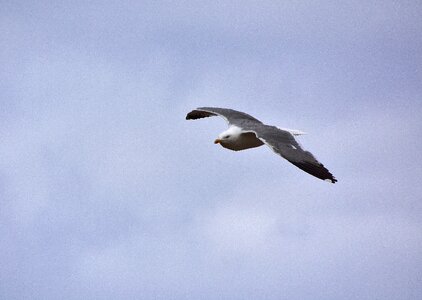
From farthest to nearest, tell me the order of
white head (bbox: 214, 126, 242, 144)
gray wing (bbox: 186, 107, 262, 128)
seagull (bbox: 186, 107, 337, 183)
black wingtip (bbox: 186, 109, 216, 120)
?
1. black wingtip (bbox: 186, 109, 216, 120)
2. gray wing (bbox: 186, 107, 262, 128)
3. white head (bbox: 214, 126, 242, 144)
4. seagull (bbox: 186, 107, 337, 183)

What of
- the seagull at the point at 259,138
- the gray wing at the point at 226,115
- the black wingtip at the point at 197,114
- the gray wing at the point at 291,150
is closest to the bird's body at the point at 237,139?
the seagull at the point at 259,138

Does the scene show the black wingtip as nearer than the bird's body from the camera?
No

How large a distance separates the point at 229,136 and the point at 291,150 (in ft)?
10.5

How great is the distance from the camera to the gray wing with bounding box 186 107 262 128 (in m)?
19.1

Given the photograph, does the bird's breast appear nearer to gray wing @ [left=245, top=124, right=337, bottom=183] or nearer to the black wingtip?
gray wing @ [left=245, top=124, right=337, bottom=183]

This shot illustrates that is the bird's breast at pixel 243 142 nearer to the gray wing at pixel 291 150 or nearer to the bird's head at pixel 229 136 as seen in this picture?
the bird's head at pixel 229 136

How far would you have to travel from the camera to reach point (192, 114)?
72.2 ft

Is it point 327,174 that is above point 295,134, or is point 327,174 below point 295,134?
below

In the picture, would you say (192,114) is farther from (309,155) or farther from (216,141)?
(309,155)

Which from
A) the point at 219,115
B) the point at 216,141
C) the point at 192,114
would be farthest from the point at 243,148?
the point at 192,114

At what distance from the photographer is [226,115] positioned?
20.0m

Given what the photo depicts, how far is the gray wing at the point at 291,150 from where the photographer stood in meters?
13.8

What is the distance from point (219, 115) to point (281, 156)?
6.16 metres

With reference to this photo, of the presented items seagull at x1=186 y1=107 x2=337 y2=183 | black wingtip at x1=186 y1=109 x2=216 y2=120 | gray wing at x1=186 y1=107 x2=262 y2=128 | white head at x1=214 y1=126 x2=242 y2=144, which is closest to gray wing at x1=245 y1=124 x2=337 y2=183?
seagull at x1=186 y1=107 x2=337 y2=183
